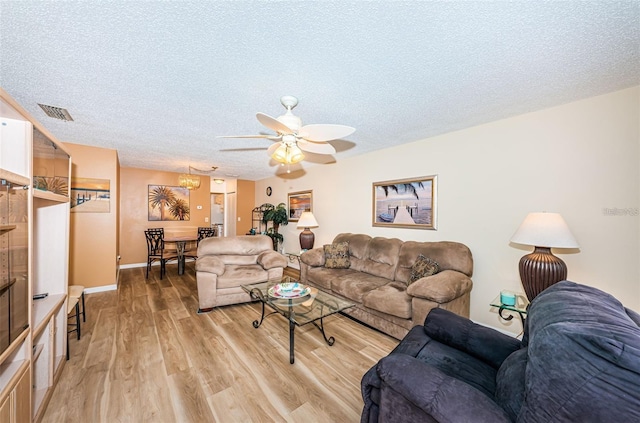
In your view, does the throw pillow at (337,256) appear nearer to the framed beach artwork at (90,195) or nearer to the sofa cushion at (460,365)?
the sofa cushion at (460,365)

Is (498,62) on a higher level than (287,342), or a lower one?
higher

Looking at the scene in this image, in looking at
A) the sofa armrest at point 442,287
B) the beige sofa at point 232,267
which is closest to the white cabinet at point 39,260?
the beige sofa at point 232,267

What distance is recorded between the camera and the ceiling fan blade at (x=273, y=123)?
5.45 feet

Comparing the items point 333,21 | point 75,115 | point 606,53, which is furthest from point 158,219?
point 606,53

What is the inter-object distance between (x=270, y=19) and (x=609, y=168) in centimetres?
299

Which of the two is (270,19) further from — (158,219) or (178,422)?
(158,219)

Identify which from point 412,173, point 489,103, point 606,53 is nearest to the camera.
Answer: point 606,53

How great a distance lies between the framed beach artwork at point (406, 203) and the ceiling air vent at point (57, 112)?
3.99 metres

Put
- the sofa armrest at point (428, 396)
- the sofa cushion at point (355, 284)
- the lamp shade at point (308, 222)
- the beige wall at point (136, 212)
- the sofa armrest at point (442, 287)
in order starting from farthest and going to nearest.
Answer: the beige wall at point (136, 212), the lamp shade at point (308, 222), the sofa cushion at point (355, 284), the sofa armrest at point (442, 287), the sofa armrest at point (428, 396)

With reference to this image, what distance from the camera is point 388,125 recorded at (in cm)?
288

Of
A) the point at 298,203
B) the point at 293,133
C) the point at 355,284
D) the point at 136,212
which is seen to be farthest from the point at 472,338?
the point at 136,212

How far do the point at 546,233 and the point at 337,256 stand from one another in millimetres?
2493

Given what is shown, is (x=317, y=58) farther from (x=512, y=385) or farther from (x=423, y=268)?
(x=423, y=268)

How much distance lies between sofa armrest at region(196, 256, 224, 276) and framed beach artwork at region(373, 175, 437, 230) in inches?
98.6
